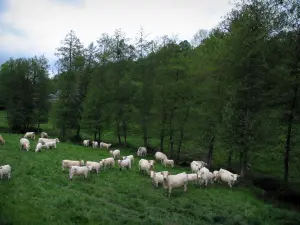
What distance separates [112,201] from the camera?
16.2 metres

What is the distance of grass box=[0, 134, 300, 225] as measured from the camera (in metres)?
12.7

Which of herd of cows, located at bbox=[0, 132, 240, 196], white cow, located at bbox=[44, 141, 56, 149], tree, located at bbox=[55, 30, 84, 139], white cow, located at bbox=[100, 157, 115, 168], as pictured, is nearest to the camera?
herd of cows, located at bbox=[0, 132, 240, 196]

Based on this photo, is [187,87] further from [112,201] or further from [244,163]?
[112,201]

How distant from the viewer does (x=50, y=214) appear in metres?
12.4

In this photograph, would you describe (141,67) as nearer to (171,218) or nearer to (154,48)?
(154,48)

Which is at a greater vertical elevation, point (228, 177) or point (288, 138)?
point (288, 138)

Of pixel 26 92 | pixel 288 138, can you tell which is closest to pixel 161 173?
pixel 288 138

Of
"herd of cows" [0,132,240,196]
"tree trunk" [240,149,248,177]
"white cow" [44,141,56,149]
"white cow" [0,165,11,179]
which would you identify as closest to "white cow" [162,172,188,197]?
"herd of cows" [0,132,240,196]

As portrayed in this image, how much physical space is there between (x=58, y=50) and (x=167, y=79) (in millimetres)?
21309

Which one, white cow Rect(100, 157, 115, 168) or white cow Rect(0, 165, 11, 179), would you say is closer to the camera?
white cow Rect(0, 165, 11, 179)

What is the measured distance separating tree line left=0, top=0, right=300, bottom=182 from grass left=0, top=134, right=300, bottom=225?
619 centimetres

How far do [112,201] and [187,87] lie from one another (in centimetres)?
2136

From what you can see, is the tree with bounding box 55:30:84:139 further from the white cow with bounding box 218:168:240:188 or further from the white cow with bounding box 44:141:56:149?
the white cow with bounding box 218:168:240:188

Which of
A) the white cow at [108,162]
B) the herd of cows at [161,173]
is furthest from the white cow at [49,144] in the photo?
the white cow at [108,162]
